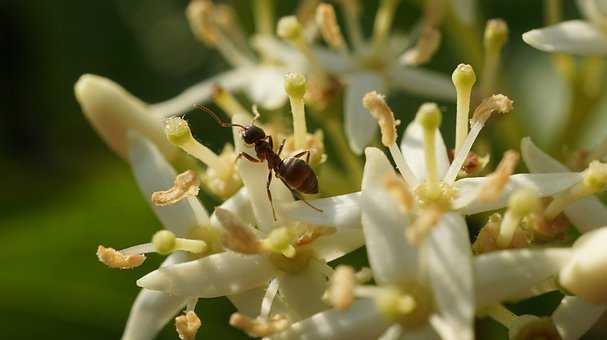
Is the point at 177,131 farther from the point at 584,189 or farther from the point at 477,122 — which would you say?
the point at 584,189

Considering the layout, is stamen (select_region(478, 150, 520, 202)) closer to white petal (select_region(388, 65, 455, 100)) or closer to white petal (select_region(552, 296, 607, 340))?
white petal (select_region(552, 296, 607, 340))

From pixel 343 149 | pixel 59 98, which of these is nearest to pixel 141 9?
pixel 59 98

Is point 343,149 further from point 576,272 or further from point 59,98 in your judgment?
point 59,98

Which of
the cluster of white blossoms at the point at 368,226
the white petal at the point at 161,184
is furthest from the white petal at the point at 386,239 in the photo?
the white petal at the point at 161,184

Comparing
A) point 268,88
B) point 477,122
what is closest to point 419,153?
point 477,122

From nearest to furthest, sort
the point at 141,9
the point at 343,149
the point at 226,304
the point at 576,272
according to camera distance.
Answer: the point at 576,272 → the point at 343,149 → the point at 226,304 → the point at 141,9

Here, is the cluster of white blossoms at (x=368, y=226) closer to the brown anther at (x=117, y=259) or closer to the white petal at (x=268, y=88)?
the brown anther at (x=117, y=259)

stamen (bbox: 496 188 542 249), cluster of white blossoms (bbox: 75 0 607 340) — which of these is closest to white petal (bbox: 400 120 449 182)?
cluster of white blossoms (bbox: 75 0 607 340)
